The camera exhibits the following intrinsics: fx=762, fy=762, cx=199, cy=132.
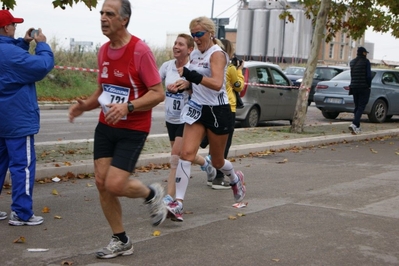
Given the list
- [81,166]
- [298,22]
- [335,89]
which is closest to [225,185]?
[81,166]

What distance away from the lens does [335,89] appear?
22.6 meters

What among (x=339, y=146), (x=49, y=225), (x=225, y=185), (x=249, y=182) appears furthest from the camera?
(x=339, y=146)

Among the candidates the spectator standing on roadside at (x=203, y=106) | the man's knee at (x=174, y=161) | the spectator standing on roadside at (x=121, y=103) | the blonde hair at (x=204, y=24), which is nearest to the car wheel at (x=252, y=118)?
the man's knee at (x=174, y=161)

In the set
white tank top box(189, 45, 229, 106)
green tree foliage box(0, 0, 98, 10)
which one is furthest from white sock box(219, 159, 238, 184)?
green tree foliage box(0, 0, 98, 10)

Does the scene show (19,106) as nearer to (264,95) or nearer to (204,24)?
(204,24)

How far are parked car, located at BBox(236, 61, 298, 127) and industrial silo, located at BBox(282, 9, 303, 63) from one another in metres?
57.3

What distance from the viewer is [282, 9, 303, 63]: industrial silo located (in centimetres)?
7659

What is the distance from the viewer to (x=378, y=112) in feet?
73.4

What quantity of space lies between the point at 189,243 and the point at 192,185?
132 inches

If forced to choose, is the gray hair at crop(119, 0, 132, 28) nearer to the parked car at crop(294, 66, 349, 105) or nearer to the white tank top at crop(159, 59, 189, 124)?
the white tank top at crop(159, 59, 189, 124)

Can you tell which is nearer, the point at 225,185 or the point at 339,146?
the point at 225,185

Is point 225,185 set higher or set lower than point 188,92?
lower

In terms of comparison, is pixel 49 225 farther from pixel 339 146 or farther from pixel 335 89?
pixel 335 89

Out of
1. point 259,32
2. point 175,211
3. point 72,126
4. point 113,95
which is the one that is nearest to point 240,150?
point 175,211
